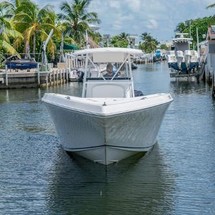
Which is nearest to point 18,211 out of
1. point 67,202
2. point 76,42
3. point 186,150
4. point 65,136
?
point 67,202

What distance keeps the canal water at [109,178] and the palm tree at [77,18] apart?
165 feet

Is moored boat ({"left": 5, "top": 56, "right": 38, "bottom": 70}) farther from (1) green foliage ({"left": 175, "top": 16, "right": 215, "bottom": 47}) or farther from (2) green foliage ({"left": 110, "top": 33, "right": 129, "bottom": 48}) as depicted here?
(2) green foliage ({"left": 110, "top": 33, "right": 129, "bottom": 48})

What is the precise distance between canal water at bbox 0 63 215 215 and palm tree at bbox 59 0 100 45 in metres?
50.4

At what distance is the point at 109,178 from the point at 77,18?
59105mm

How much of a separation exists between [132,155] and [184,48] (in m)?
43.5

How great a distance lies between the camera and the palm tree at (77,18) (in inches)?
2817

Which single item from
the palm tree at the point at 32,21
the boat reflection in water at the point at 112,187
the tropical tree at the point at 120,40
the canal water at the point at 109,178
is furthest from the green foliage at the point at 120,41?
the boat reflection in water at the point at 112,187

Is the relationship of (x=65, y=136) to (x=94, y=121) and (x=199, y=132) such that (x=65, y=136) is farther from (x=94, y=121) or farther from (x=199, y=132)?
(x=199, y=132)

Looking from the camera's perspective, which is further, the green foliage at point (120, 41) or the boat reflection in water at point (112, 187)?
the green foliage at point (120, 41)

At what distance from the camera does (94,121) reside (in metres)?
14.0

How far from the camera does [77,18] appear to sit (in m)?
71.9

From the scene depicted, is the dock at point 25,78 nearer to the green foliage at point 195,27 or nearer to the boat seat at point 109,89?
the boat seat at point 109,89

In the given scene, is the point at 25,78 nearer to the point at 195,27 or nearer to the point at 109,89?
the point at 109,89

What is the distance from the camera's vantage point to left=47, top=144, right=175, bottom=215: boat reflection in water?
1221 centimetres
